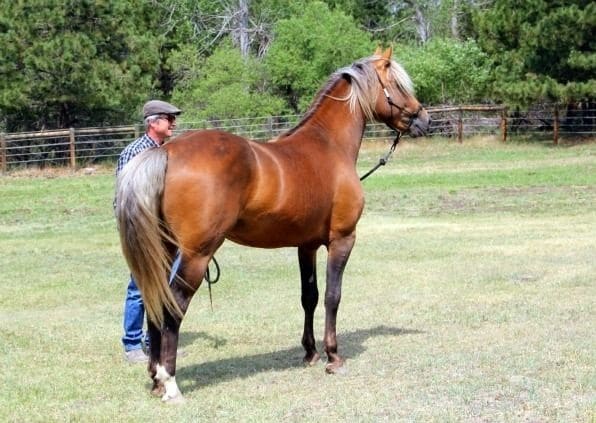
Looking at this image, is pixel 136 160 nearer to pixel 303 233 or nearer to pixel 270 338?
pixel 303 233

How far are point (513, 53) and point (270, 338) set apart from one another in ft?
85.1

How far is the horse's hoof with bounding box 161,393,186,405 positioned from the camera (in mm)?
A: 5918

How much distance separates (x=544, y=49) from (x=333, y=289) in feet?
83.4

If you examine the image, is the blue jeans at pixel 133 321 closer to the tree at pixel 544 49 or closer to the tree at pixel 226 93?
the tree at pixel 544 49

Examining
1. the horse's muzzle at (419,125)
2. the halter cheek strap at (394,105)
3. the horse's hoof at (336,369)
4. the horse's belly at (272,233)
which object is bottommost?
the horse's hoof at (336,369)

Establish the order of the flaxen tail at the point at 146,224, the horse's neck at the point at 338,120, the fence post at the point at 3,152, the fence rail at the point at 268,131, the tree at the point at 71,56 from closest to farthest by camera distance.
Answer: the flaxen tail at the point at 146,224 → the horse's neck at the point at 338,120 → the fence post at the point at 3,152 → the tree at the point at 71,56 → the fence rail at the point at 268,131

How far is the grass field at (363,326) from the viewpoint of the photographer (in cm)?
584

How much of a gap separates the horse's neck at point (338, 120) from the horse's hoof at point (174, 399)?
7.50 ft

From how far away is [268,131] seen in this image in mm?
31594

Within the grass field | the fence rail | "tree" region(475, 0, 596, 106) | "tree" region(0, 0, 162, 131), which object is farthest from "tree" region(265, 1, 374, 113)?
the grass field

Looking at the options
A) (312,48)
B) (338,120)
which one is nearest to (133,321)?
(338,120)

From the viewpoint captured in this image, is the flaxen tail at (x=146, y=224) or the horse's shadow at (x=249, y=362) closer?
the flaxen tail at (x=146, y=224)

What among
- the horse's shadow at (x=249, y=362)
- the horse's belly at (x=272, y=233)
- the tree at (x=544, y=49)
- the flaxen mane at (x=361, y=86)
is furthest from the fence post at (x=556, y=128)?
the horse's belly at (x=272, y=233)

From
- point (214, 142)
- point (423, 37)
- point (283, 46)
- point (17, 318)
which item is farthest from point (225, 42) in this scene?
point (214, 142)
